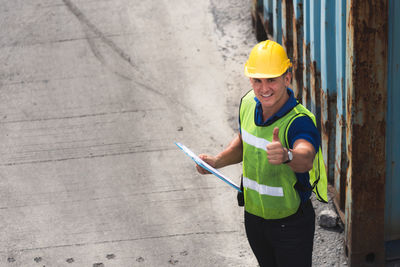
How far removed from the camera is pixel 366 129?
3922mm

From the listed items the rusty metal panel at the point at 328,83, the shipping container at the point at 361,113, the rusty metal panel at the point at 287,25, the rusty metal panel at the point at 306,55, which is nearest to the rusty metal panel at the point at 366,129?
the shipping container at the point at 361,113

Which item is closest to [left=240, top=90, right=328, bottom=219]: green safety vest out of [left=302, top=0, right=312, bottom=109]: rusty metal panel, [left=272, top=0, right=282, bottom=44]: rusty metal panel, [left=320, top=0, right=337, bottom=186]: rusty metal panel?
[left=320, top=0, right=337, bottom=186]: rusty metal panel

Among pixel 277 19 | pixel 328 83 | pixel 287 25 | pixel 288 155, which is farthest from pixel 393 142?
pixel 277 19

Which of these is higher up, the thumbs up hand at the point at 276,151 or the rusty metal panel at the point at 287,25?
the thumbs up hand at the point at 276,151

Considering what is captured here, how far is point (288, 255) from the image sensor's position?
11.3ft

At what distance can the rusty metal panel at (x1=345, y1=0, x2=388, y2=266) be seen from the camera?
3.69m

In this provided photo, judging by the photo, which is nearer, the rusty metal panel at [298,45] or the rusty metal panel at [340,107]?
the rusty metal panel at [340,107]

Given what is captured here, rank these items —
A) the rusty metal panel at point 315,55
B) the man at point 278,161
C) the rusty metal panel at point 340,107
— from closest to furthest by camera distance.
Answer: the man at point 278,161
the rusty metal panel at point 340,107
the rusty metal panel at point 315,55

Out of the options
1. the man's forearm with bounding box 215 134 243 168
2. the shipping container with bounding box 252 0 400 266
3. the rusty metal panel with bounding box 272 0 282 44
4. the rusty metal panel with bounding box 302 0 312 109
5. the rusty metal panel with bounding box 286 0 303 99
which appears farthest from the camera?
the rusty metal panel with bounding box 272 0 282 44

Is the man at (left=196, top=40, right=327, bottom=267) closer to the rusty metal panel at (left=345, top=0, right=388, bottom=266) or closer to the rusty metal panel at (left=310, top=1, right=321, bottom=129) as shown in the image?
the rusty metal panel at (left=345, top=0, right=388, bottom=266)

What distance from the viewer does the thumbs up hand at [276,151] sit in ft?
9.68

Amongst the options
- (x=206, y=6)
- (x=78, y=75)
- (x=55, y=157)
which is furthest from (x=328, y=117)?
(x=206, y=6)

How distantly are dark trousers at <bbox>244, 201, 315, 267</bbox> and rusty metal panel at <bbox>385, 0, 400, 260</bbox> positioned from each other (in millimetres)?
888

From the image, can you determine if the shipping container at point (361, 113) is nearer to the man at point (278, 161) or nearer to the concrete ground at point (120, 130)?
the concrete ground at point (120, 130)
